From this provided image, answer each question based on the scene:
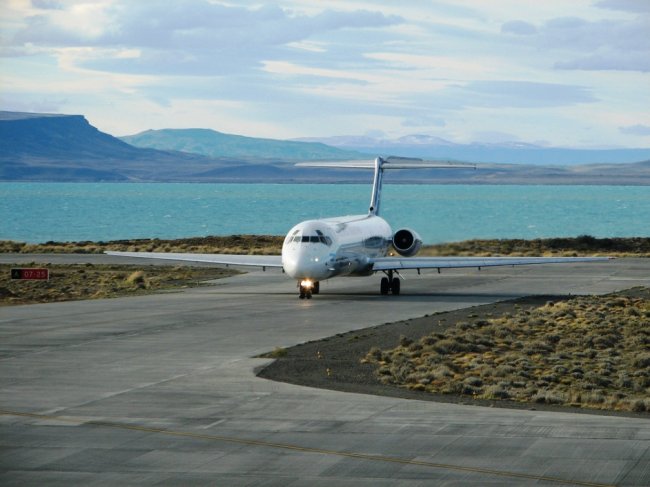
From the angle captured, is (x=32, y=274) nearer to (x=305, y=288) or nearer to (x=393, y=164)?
(x=305, y=288)

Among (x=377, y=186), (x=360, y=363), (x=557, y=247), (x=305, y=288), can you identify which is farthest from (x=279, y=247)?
(x=360, y=363)

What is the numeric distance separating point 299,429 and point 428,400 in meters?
4.60

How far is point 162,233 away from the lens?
6639 inches

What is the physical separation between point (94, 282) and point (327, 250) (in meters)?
18.5

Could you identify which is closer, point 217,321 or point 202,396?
point 202,396

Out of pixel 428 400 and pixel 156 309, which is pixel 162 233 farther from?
pixel 428 400

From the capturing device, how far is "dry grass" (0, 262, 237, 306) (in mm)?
53219

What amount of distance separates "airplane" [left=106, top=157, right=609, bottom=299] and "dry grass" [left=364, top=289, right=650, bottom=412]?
8.91 metres

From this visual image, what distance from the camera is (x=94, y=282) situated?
196ft

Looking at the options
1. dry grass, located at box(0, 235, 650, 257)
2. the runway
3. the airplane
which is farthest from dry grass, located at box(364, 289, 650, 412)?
dry grass, located at box(0, 235, 650, 257)

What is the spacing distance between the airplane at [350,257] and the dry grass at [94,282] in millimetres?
4335

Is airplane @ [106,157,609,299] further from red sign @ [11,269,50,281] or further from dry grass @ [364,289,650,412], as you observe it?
dry grass @ [364,289,650,412]

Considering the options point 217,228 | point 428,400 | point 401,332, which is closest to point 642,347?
point 401,332

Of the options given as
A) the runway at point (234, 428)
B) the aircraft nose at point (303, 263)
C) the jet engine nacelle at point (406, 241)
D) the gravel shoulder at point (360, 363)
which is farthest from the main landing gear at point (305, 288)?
the runway at point (234, 428)
